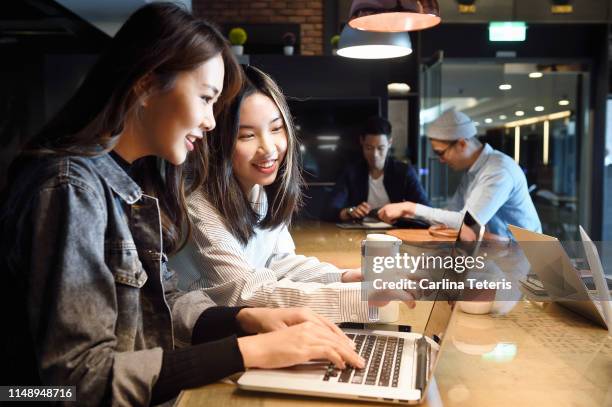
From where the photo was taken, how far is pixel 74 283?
833 mm

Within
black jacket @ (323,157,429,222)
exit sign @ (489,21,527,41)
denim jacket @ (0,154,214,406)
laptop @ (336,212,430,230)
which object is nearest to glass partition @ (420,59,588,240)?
exit sign @ (489,21,527,41)

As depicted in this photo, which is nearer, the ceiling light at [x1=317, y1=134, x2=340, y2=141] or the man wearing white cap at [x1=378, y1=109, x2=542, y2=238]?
the man wearing white cap at [x1=378, y1=109, x2=542, y2=238]

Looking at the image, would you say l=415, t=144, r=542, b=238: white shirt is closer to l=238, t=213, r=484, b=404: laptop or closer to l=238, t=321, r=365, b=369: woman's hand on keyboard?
l=238, t=213, r=484, b=404: laptop

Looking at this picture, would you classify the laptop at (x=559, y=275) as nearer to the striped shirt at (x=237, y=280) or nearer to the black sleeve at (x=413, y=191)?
the striped shirt at (x=237, y=280)

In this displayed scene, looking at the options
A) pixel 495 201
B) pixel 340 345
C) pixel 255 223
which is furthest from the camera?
pixel 495 201

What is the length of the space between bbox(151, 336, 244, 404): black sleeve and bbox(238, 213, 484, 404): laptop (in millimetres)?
34

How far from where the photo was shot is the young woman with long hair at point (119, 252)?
2.74ft

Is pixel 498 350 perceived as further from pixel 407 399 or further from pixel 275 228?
pixel 275 228

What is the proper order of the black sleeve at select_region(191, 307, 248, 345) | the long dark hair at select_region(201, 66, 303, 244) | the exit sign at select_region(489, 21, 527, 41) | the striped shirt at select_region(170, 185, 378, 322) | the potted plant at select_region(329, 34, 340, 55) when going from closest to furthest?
1. the black sleeve at select_region(191, 307, 248, 345)
2. the striped shirt at select_region(170, 185, 378, 322)
3. the long dark hair at select_region(201, 66, 303, 244)
4. the potted plant at select_region(329, 34, 340, 55)
5. the exit sign at select_region(489, 21, 527, 41)

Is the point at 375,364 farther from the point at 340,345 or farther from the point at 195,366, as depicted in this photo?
the point at 195,366

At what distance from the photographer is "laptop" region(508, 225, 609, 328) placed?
4.05ft

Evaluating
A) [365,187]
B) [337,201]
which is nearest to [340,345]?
[337,201]

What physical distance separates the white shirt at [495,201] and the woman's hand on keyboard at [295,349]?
230 cm

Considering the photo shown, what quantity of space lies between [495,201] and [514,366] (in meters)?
2.29
